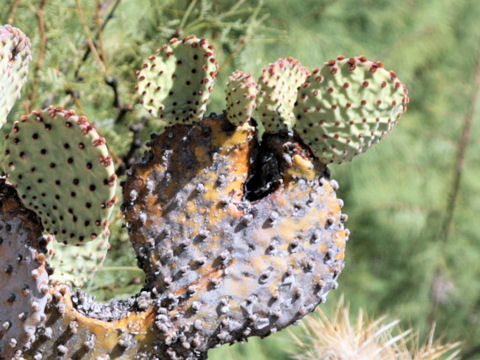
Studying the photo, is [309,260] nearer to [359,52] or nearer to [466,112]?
[359,52]

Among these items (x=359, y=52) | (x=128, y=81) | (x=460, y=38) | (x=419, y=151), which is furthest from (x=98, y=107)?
(x=460, y=38)

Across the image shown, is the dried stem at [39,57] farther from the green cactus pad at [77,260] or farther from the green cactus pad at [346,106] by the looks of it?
the green cactus pad at [346,106]

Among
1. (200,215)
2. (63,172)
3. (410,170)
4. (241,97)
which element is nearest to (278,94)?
(241,97)

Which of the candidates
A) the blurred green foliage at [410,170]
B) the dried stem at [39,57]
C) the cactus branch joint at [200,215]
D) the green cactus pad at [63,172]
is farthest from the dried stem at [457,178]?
the green cactus pad at [63,172]

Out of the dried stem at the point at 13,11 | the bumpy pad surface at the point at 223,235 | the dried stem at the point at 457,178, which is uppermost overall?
the dried stem at the point at 13,11

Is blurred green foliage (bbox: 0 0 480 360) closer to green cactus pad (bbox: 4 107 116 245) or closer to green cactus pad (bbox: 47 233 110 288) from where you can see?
green cactus pad (bbox: 47 233 110 288)

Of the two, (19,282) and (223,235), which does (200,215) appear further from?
(19,282)

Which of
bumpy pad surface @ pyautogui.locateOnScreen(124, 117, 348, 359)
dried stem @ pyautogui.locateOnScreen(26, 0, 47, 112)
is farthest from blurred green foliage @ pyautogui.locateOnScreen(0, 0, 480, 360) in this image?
bumpy pad surface @ pyautogui.locateOnScreen(124, 117, 348, 359)
